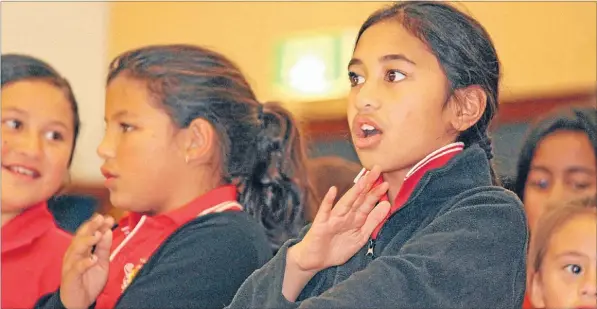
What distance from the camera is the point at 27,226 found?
116 centimetres

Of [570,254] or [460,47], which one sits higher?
[460,47]

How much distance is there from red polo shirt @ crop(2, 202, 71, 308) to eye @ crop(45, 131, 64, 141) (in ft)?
0.29

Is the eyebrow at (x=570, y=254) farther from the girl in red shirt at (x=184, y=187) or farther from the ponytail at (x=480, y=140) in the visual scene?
the girl in red shirt at (x=184, y=187)

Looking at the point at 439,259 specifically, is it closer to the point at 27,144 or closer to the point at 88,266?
the point at 88,266

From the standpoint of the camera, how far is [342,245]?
78 cm

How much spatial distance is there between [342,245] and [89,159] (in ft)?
1.63

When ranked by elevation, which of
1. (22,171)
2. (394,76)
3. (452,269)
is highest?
(394,76)

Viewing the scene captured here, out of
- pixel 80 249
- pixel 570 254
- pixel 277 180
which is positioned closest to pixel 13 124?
pixel 80 249

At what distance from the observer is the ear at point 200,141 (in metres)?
1.05

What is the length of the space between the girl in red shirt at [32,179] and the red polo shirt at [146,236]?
137 millimetres

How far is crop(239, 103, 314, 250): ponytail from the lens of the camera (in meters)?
1.09

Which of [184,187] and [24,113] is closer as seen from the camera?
[184,187]

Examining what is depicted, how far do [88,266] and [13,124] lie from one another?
10.8 inches

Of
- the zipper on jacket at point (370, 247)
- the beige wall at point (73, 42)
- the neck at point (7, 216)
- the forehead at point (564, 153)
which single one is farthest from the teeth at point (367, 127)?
the neck at point (7, 216)
